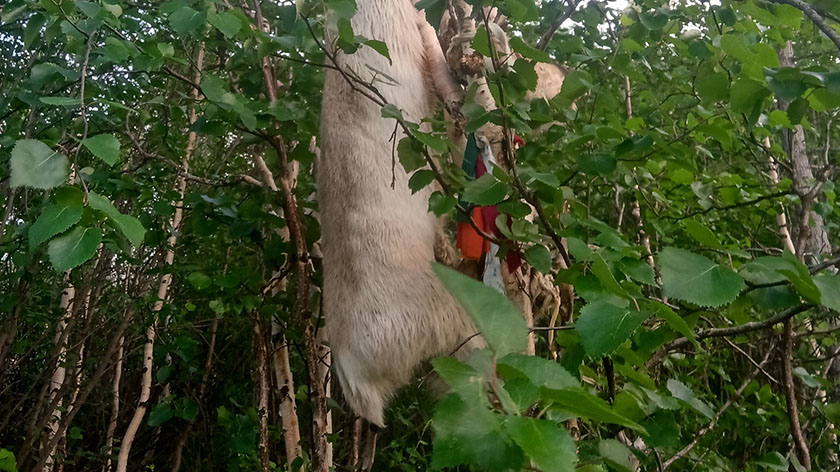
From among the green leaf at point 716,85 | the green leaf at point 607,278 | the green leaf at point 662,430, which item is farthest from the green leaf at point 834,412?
the green leaf at point 607,278

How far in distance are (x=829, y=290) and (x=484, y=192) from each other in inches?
16.5

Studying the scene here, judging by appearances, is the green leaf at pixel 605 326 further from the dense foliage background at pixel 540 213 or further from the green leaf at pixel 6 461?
the green leaf at pixel 6 461

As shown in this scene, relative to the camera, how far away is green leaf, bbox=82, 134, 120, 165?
29.7 inches

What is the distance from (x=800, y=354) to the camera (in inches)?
101

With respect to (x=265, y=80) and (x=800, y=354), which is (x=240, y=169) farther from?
(x=800, y=354)

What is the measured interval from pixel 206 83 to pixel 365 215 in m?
0.42

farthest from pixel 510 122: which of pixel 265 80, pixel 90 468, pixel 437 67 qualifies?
pixel 90 468

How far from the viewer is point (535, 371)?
50 cm

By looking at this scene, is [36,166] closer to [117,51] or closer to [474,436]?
[117,51]

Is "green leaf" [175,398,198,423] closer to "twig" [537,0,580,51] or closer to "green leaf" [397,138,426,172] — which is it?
"green leaf" [397,138,426,172]

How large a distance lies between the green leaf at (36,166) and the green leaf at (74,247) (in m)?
0.06

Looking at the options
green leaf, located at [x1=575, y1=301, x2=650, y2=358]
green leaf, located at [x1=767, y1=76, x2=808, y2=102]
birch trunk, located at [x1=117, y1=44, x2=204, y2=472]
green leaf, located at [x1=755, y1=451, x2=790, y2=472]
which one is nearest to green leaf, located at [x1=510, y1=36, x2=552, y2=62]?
green leaf, located at [x1=767, y1=76, x2=808, y2=102]

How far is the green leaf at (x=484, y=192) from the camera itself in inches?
33.4

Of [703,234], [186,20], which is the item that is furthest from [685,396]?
[186,20]
